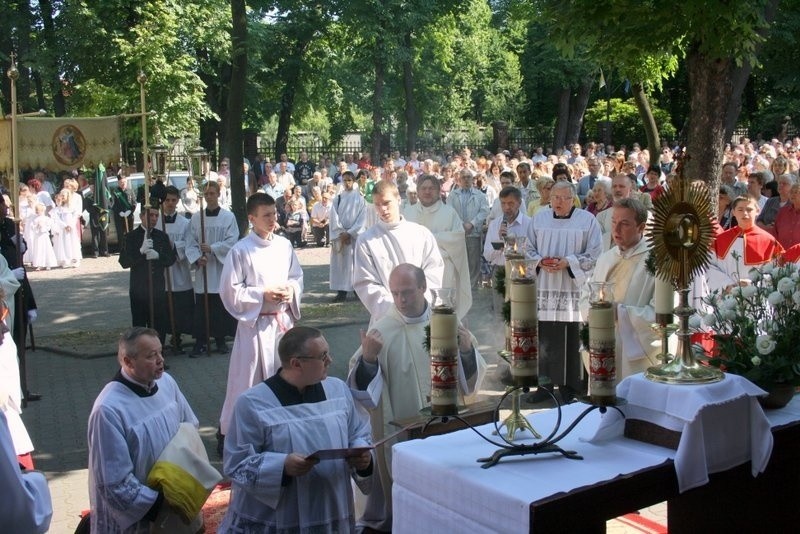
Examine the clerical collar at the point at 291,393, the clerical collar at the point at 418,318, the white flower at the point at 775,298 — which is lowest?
the clerical collar at the point at 291,393

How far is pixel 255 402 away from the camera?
4746mm

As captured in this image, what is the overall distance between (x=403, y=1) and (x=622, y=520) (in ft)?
A: 98.7

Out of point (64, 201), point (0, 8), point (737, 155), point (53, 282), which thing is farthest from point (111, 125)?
point (0, 8)

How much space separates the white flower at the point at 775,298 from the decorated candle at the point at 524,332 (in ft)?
4.88

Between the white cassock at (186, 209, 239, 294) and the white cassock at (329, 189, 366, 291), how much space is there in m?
3.61

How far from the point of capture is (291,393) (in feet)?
15.8

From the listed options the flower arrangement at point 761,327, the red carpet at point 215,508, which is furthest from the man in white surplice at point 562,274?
the flower arrangement at point 761,327

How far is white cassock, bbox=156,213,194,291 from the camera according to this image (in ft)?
40.9

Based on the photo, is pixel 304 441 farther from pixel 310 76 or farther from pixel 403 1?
pixel 310 76

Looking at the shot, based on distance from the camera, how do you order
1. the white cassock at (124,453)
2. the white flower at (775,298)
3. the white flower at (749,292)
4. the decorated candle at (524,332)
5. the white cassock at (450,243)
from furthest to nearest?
the white cassock at (450,243)
the white cassock at (124,453)
the white flower at (749,292)
the white flower at (775,298)
the decorated candle at (524,332)

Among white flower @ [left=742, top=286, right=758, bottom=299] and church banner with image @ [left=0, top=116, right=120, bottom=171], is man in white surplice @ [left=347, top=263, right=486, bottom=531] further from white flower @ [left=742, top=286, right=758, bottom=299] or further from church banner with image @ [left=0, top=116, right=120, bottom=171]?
church banner with image @ [left=0, top=116, right=120, bottom=171]

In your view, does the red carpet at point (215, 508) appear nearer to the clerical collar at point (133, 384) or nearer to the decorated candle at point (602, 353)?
the clerical collar at point (133, 384)

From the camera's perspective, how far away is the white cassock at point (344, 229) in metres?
16.2

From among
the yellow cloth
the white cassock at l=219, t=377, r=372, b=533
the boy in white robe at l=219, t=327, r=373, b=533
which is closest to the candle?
the boy in white robe at l=219, t=327, r=373, b=533
